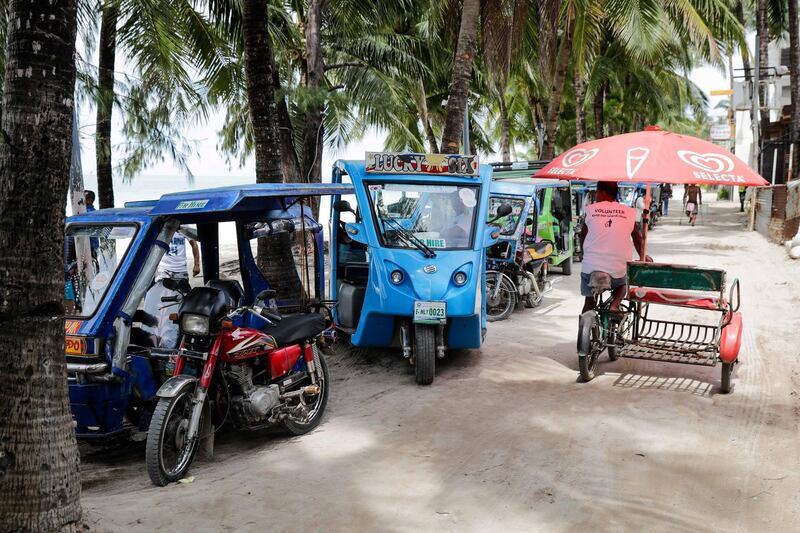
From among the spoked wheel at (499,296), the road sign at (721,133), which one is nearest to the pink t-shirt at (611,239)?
the spoked wheel at (499,296)

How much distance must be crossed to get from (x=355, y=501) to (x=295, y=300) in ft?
14.8

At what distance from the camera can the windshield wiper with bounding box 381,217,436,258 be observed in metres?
7.69

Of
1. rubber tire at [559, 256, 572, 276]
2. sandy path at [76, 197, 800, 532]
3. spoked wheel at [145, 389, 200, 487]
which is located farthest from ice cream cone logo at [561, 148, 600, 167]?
rubber tire at [559, 256, 572, 276]

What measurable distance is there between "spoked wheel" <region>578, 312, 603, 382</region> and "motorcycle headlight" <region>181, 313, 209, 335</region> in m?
3.67

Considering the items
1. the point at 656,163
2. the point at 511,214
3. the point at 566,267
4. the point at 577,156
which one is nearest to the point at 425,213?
the point at 577,156

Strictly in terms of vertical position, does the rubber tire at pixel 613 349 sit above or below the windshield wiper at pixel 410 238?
below

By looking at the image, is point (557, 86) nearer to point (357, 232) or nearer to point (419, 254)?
point (357, 232)

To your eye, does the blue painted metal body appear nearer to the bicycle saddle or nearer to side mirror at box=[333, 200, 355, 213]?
side mirror at box=[333, 200, 355, 213]

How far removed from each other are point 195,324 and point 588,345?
149 inches

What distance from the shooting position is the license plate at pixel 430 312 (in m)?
7.25

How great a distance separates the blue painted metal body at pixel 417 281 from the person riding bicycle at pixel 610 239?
1.08 meters

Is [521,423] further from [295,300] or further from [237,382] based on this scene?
[295,300]

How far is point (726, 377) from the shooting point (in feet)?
22.7

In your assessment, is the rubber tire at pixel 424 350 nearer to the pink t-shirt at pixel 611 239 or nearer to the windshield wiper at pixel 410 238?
the windshield wiper at pixel 410 238
